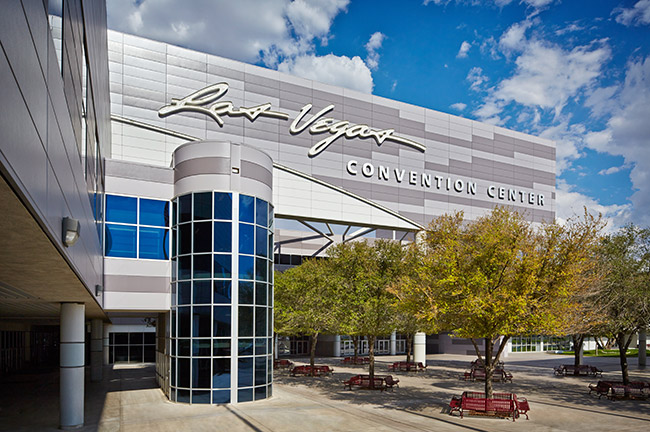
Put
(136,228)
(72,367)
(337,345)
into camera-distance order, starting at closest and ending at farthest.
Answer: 1. (72,367)
2. (136,228)
3. (337,345)

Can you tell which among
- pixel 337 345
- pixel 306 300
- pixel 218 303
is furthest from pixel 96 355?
pixel 337 345

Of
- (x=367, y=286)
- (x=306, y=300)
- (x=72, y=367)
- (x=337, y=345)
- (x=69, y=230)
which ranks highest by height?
(x=69, y=230)

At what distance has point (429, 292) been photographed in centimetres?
2067

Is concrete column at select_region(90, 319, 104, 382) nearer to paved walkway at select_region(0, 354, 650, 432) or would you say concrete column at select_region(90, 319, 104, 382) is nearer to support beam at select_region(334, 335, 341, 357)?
paved walkway at select_region(0, 354, 650, 432)

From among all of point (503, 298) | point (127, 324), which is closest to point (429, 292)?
point (503, 298)

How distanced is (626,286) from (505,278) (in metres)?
9.58

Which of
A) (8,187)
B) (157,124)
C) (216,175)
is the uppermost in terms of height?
(157,124)

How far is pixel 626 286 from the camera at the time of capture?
2542 centimetres

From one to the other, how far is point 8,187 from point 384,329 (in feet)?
80.3

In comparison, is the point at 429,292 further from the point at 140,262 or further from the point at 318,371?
the point at 318,371

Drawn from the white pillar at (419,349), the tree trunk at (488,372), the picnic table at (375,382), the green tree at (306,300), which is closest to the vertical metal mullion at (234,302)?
the green tree at (306,300)

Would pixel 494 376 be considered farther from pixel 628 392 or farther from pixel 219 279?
pixel 219 279

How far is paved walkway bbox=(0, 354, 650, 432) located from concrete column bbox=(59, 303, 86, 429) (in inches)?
25.2

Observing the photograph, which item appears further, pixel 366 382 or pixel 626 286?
pixel 366 382
